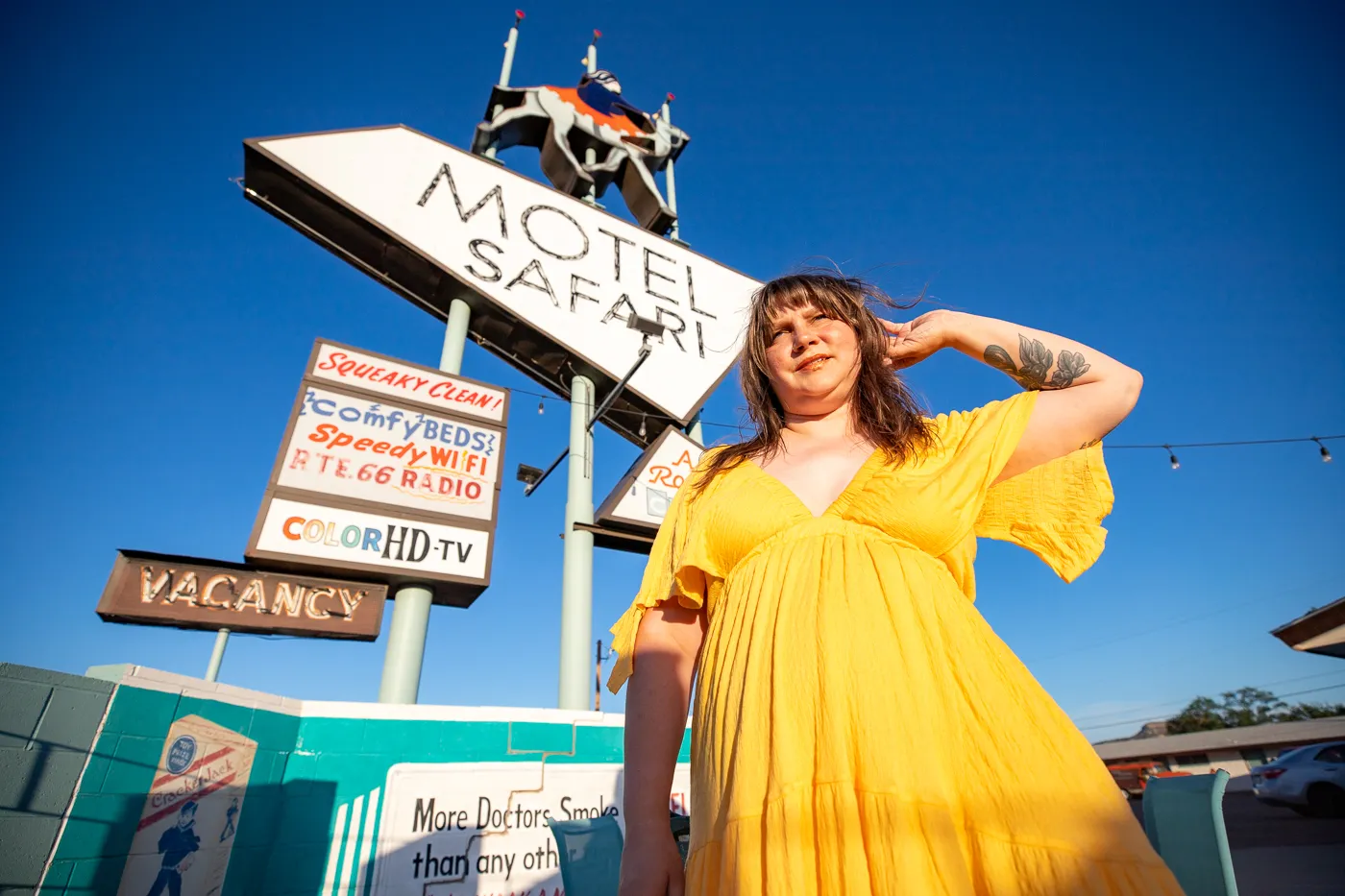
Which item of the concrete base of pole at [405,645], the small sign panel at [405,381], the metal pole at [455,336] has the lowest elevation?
the concrete base of pole at [405,645]

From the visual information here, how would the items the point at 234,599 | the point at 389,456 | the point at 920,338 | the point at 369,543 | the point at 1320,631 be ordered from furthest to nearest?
the point at 1320,631
the point at 389,456
the point at 369,543
the point at 234,599
the point at 920,338

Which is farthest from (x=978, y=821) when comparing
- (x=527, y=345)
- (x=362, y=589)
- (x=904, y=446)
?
(x=527, y=345)

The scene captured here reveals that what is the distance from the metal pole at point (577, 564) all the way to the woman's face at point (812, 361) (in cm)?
514

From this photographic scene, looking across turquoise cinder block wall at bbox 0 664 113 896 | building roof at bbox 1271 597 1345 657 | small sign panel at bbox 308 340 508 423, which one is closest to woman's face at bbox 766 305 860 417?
turquoise cinder block wall at bbox 0 664 113 896

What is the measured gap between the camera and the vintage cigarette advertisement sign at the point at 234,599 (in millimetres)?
4211

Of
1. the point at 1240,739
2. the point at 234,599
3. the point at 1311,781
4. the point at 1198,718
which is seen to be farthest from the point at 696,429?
the point at 1198,718

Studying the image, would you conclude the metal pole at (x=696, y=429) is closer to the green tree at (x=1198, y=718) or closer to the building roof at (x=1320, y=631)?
the building roof at (x=1320, y=631)

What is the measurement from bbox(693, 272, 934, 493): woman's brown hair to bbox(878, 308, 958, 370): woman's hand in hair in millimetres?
37

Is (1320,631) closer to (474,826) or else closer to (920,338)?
(474,826)

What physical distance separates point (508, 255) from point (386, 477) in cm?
379

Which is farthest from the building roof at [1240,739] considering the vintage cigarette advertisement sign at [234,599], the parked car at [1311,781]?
the vintage cigarette advertisement sign at [234,599]

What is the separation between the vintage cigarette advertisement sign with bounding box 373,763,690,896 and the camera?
3688 mm

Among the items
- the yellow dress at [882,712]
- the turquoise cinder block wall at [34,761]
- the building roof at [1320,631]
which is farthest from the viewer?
the building roof at [1320,631]

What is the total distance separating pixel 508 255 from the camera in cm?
808
